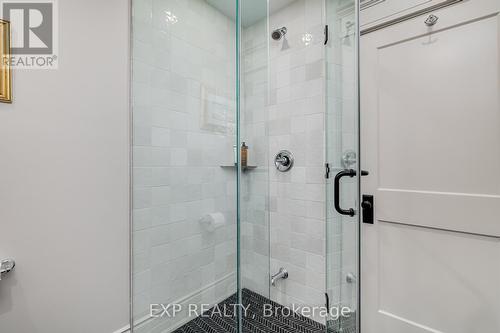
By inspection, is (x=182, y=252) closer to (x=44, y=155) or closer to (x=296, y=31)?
(x=44, y=155)

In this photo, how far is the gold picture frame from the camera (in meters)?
0.98

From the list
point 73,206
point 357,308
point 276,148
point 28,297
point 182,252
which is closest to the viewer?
point 28,297

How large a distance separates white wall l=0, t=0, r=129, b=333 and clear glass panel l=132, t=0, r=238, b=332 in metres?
0.09

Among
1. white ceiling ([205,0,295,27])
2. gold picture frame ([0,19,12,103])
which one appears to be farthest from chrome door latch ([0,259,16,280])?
white ceiling ([205,0,295,27])

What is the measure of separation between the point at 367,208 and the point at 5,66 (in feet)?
6.43

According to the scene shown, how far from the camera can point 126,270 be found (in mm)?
1392

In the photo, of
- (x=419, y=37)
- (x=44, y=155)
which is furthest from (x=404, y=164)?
(x=44, y=155)

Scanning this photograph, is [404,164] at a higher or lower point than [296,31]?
lower

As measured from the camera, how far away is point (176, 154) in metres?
1.44

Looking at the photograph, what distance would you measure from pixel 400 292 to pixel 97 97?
204 centimetres

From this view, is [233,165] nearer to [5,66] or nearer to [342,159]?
[342,159]

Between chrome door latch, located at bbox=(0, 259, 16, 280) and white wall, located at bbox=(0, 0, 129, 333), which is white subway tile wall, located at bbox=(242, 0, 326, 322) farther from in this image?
chrome door latch, located at bbox=(0, 259, 16, 280)

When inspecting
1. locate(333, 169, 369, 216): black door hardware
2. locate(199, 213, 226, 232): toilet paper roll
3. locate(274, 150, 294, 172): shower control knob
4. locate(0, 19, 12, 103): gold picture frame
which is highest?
locate(0, 19, 12, 103): gold picture frame

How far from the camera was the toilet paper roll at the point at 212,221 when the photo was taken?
1325 millimetres
